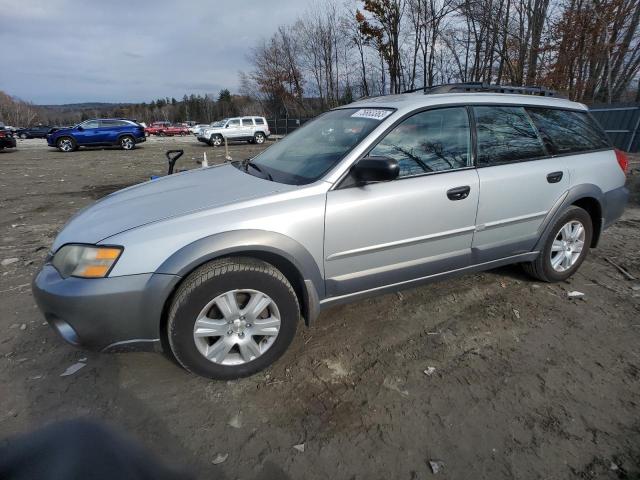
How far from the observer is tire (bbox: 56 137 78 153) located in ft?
59.7

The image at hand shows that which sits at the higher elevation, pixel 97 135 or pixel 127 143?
pixel 97 135

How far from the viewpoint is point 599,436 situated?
1.83 metres

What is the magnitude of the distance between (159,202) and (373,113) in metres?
1.58

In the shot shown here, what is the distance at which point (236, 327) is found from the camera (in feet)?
7.14

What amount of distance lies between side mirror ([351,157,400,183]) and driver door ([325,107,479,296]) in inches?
4.4

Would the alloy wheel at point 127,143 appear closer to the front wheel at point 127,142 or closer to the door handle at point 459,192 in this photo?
the front wheel at point 127,142

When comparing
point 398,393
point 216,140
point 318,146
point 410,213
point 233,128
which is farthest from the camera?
point 233,128

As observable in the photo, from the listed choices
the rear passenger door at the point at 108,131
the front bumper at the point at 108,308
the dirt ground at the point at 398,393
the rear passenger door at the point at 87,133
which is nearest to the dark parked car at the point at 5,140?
the rear passenger door at the point at 87,133

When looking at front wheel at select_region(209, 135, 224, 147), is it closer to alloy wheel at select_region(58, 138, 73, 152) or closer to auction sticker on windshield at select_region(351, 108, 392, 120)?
alloy wheel at select_region(58, 138, 73, 152)

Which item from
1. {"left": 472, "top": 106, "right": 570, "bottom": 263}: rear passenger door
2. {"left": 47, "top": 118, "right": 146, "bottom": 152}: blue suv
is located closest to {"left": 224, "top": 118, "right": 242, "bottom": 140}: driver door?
{"left": 47, "top": 118, "right": 146, "bottom": 152}: blue suv

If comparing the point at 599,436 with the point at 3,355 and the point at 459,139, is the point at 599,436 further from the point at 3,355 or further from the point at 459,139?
the point at 3,355

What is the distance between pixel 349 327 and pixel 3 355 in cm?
241

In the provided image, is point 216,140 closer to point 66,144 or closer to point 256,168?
point 66,144

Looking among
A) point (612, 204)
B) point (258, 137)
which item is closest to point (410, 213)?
point (612, 204)
